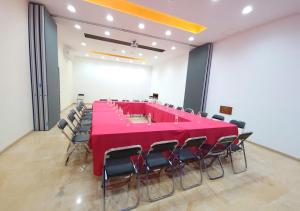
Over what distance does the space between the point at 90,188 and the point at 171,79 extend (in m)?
7.65

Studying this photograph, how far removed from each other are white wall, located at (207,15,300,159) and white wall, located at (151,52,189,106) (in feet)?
8.81

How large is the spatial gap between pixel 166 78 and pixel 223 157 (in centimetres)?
694

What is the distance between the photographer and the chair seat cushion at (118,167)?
1.55m

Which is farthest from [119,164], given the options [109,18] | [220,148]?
[109,18]

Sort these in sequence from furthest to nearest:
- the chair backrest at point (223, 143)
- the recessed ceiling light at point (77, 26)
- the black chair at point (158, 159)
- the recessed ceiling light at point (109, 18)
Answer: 1. the recessed ceiling light at point (77, 26)
2. the recessed ceiling light at point (109, 18)
3. the chair backrest at point (223, 143)
4. the black chair at point (158, 159)

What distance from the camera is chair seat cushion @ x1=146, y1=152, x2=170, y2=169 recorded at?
1.77 meters

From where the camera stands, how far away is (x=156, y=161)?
1.85 meters

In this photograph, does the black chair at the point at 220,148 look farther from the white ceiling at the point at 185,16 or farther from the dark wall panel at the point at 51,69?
the dark wall panel at the point at 51,69

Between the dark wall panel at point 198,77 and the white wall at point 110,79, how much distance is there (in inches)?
A: 217

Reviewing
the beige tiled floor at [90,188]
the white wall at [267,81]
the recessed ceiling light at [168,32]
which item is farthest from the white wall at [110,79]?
the beige tiled floor at [90,188]

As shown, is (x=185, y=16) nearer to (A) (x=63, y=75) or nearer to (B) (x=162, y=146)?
(B) (x=162, y=146)

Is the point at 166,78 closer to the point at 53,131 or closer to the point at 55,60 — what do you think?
the point at 55,60

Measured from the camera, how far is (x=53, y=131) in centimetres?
384

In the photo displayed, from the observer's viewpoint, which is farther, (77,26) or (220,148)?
(77,26)
